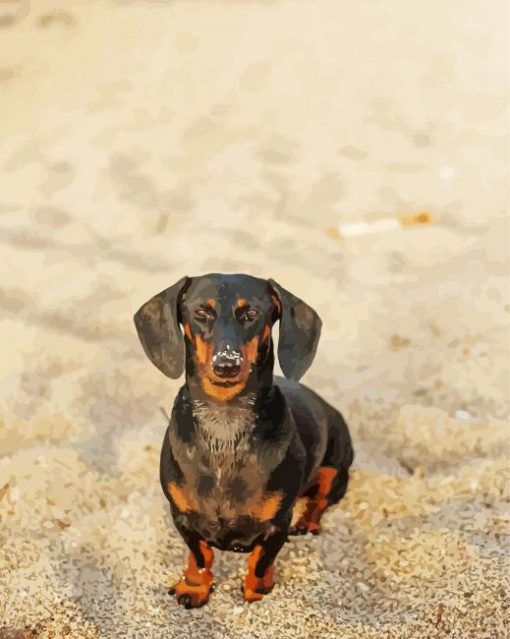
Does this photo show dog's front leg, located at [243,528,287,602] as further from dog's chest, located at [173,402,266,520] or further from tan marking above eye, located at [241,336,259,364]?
tan marking above eye, located at [241,336,259,364]

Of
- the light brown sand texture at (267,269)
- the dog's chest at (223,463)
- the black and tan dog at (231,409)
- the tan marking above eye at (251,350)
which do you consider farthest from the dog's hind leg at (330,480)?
the tan marking above eye at (251,350)

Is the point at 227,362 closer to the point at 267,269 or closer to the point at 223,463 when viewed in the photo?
the point at 223,463

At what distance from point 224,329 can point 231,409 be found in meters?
0.17

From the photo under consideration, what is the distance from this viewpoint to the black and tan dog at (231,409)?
4.88 ft

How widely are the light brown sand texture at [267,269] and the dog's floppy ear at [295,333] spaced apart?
1.85 feet

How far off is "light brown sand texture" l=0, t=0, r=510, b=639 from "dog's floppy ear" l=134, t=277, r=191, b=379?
0.59m

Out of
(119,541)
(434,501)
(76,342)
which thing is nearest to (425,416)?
(434,501)

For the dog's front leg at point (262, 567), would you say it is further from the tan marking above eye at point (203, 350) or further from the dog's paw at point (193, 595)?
the tan marking above eye at point (203, 350)

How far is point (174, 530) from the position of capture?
2.00 meters

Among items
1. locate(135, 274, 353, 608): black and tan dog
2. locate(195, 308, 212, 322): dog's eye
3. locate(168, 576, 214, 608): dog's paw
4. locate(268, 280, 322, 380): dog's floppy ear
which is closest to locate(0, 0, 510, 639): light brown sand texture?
locate(168, 576, 214, 608): dog's paw

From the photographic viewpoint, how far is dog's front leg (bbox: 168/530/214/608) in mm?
1790

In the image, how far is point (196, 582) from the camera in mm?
1817

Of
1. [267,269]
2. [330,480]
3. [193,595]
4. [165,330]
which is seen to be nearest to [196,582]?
[193,595]

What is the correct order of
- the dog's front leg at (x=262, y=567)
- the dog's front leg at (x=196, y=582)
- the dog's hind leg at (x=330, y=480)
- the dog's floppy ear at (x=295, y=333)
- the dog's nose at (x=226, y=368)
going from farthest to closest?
the dog's hind leg at (x=330, y=480) → the dog's front leg at (x=196, y=582) → the dog's front leg at (x=262, y=567) → the dog's floppy ear at (x=295, y=333) → the dog's nose at (x=226, y=368)
